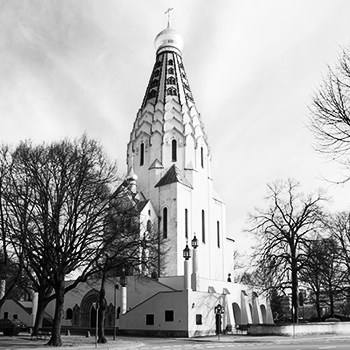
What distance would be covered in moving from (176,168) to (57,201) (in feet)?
91.8

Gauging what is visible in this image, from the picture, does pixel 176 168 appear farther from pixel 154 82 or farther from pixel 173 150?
pixel 154 82

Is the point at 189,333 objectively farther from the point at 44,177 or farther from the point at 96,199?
the point at 44,177

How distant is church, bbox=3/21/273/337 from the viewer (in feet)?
120

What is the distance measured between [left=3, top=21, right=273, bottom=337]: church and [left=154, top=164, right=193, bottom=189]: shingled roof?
0.47 feet

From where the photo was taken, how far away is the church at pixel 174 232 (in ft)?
120

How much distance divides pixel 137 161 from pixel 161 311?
2179 cm

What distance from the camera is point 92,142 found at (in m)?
25.2

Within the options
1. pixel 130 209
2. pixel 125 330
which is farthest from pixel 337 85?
pixel 125 330

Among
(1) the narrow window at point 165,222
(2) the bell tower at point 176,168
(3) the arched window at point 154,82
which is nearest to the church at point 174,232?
(1) the narrow window at point 165,222

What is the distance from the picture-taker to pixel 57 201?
931 inches

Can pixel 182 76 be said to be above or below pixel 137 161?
above

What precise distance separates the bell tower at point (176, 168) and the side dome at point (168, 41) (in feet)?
4.47

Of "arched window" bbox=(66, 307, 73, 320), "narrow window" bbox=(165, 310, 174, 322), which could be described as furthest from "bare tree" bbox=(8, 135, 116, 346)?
"arched window" bbox=(66, 307, 73, 320)

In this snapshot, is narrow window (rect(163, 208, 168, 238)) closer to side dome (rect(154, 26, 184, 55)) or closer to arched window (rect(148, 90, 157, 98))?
arched window (rect(148, 90, 157, 98))
